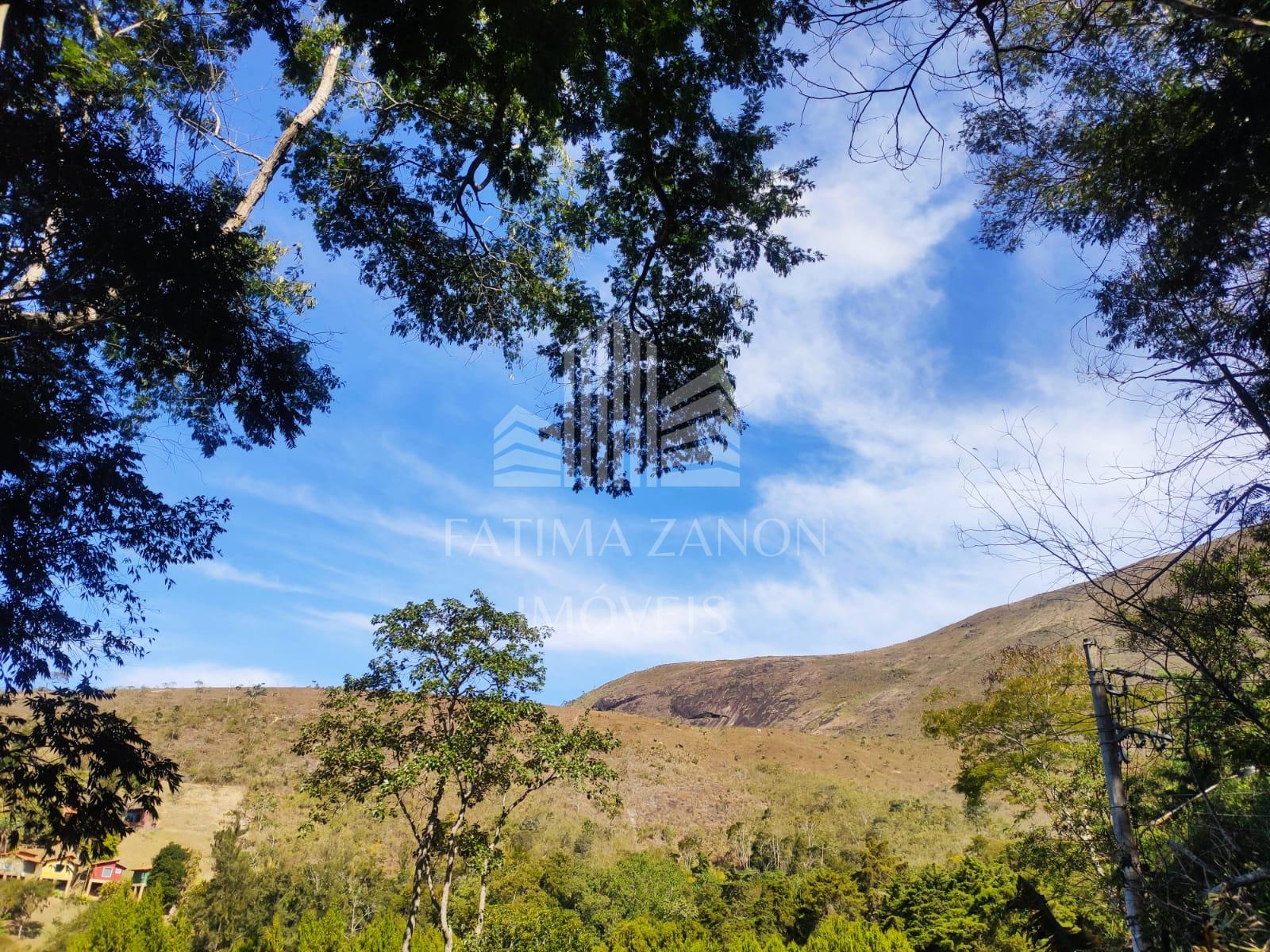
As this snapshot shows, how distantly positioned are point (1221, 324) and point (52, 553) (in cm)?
854

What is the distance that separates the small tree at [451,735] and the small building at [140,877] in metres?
18.0

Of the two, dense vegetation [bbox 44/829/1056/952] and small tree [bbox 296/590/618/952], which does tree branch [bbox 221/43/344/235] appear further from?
dense vegetation [bbox 44/829/1056/952]

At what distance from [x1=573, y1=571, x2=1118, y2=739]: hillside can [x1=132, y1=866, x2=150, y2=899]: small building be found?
27.3 m

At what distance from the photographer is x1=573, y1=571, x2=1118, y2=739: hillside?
5734cm

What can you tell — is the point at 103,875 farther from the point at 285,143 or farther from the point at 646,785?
the point at 285,143

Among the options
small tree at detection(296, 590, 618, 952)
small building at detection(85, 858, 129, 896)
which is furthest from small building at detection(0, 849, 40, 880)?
small tree at detection(296, 590, 618, 952)

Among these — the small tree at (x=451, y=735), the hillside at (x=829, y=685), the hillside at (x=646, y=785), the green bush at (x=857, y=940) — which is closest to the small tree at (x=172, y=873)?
the hillside at (x=646, y=785)

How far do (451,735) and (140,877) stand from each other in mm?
21787

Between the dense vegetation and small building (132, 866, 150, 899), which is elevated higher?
small building (132, 866, 150, 899)

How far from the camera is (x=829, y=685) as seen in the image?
→ 73.7m

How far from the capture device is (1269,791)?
4.13 m

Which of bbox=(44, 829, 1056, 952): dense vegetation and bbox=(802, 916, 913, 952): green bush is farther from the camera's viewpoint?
bbox=(802, 916, 913, 952): green bush

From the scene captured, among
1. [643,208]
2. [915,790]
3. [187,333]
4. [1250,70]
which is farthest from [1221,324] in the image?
[915,790]

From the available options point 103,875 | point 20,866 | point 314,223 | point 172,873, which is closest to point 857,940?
point 314,223
